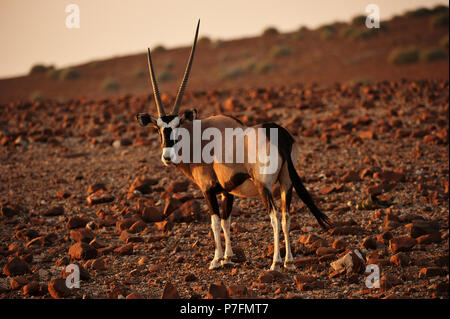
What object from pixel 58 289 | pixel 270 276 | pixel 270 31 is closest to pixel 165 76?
pixel 270 31

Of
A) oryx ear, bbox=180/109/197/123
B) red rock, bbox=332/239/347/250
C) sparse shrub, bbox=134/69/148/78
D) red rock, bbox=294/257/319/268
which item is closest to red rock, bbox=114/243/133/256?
oryx ear, bbox=180/109/197/123

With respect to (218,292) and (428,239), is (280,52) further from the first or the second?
(218,292)

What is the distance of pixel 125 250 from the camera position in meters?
7.75

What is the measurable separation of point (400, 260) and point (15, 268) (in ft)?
16.8

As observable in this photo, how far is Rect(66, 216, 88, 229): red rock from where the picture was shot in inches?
365

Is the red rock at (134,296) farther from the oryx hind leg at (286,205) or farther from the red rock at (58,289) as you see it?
the oryx hind leg at (286,205)

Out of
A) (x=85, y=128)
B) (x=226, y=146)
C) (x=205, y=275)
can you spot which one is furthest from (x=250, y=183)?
(x=85, y=128)

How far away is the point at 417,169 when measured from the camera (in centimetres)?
1150

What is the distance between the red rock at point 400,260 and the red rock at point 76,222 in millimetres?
5315

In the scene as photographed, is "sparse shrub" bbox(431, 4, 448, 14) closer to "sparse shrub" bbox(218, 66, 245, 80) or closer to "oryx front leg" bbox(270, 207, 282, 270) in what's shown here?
"sparse shrub" bbox(218, 66, 245, 80)

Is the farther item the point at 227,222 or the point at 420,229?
the point at 420,229

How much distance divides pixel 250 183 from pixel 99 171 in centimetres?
725

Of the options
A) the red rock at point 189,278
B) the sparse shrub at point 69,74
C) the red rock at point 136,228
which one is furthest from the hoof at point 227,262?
the sparse shrub at point 69,74
